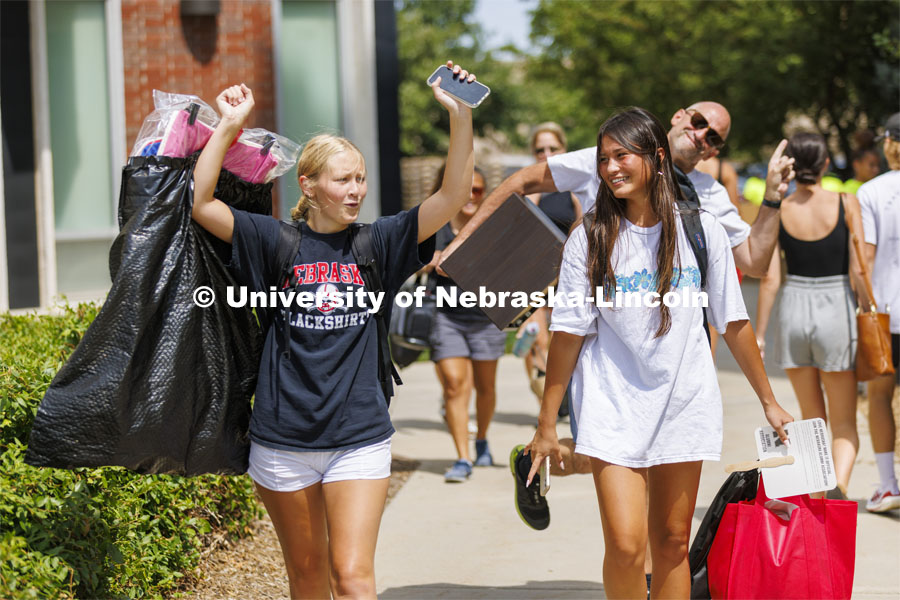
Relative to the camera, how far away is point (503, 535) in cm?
563

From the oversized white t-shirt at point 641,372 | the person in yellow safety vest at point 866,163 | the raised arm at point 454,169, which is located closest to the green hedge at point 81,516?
the raised arm at point 454,169

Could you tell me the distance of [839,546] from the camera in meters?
3.69

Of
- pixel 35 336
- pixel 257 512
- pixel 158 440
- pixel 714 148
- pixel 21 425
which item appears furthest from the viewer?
pixel 257 512

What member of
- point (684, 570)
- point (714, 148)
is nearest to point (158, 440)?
point (684, 570)

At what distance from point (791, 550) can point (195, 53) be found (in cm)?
783

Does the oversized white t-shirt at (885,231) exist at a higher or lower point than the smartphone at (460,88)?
lower

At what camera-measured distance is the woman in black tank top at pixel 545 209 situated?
6465 mm

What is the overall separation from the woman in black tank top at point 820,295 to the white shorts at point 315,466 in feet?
10.4

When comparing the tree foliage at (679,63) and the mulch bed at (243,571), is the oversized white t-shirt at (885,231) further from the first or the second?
the tree foliage at (679,63)

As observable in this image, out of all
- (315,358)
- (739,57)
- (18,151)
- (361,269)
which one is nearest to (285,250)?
(361,269)

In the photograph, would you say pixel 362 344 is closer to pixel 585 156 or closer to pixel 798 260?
pixel 585 156

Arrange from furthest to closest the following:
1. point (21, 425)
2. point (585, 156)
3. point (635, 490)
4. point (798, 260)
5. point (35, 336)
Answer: point (798, 260) → point (35, 336) → point (585, 156) → point (21, 425) → point (635, 490)

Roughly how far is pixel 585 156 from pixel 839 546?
1740 millimetres

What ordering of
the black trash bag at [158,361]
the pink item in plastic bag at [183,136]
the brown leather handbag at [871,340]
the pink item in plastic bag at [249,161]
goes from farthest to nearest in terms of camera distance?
the brown leather handbag at [871,340] < the pink item in plastic bag at [249,161] < the pink item in plastic bag at [183,136] < the black trash bag at [158,361]
